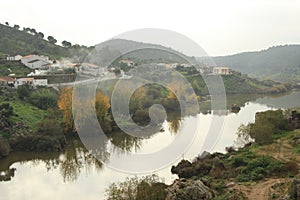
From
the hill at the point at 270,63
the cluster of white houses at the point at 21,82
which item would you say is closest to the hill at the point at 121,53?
the cluster of white houses at the point at 21,82

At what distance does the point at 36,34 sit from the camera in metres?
72.1

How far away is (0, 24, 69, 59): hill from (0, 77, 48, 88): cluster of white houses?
2195cm

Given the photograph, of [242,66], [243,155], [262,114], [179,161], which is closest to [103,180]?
[179,161]

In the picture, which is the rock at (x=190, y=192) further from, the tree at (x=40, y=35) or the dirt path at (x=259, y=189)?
the tree at (x=40, y=35)

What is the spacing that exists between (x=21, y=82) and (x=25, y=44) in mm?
31454

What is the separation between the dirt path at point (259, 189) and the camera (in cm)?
1101

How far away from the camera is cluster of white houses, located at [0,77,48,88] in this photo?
3272cm

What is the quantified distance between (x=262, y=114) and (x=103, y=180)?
10.8m

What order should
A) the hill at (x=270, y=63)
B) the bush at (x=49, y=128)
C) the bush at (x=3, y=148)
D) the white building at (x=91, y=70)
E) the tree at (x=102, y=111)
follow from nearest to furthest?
the bush at (x=3, y=148)
the bush at (x=49, y=128)
the tree at (x=102, y=111)
the white building at (x=91, y=70)
the hill at (x=270, y=63)

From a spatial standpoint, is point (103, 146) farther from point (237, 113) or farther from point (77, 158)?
point (237, 113)

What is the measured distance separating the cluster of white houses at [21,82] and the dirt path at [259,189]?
26.2 meters

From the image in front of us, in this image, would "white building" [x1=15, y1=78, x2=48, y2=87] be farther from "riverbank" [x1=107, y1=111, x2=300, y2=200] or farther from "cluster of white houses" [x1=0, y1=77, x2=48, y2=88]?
"riverbank" [x1=107, y1=111, x2=300, y2=200]

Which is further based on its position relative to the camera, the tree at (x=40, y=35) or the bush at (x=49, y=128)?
the tree at (x=40, y=35)

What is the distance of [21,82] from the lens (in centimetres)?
3338
